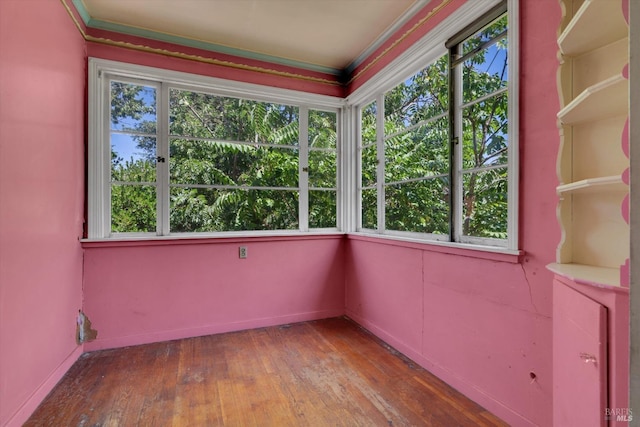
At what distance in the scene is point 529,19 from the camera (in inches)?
62.6

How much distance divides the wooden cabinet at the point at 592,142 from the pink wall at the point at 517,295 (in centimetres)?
14

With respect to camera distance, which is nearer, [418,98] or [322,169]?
[418,98]

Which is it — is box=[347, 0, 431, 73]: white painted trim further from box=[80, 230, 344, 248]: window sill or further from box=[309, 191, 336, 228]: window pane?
box=[80, 230, 344, 248]: window sill

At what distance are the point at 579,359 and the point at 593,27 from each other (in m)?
1.17

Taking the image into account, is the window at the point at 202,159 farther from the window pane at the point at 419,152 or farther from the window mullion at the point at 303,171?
the window pane at the point at 419,152

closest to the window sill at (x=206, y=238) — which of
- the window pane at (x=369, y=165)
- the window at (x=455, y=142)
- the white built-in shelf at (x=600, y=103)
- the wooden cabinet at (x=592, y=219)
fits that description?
the window pane at (x=369, y=165)

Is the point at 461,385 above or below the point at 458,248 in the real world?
below

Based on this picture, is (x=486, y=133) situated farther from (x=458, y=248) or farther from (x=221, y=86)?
(x=221, y=86)

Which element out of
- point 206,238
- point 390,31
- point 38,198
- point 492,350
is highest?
point 390,31

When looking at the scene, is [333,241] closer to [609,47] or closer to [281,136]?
[281,136]

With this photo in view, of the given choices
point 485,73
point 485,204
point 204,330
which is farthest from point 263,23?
point 204,330

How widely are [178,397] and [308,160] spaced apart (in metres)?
2.29

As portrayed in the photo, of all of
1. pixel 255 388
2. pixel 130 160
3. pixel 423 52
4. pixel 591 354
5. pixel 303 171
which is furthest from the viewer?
pixel 303 171

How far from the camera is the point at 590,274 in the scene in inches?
43.4
